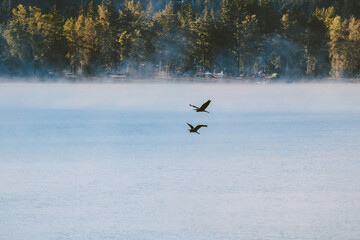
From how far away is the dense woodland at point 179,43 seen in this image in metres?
90.6

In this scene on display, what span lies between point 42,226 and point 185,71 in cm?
8648

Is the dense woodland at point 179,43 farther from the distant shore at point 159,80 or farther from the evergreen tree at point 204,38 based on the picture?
the distant shore at point 159,80

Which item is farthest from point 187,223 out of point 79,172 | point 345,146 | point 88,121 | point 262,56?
point 262,56

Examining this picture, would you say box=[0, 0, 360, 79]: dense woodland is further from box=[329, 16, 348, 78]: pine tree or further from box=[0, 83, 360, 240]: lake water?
box=[0, 83, 360, 240]: lake water

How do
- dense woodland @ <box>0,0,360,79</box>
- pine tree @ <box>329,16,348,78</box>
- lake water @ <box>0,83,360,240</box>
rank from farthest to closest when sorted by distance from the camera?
1. pine tree @ <box>329,16,348,78</box>
2. dense woodland @ <box>0,0,360,79</box>
3. lake water @ <box>0,83,360,240</box>

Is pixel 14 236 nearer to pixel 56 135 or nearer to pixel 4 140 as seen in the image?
pixel 4 140

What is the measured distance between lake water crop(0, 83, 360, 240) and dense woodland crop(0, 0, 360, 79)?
65629 mm

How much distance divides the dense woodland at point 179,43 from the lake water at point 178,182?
65629 millimetres

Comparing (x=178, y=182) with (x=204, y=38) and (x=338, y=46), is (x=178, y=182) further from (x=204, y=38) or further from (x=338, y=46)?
(x=338, y=46)

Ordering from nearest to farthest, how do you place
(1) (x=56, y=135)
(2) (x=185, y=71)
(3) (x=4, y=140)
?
1. (3) (x=4, y=140)
2. (1) (x=56, y=135)
3. (2) (x=185, y=71)

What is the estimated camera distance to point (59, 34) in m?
92.6

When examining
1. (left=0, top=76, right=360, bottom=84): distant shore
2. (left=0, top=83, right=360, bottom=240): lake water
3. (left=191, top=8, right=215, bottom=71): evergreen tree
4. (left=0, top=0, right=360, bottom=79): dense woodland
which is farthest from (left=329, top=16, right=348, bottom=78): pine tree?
(left=0, top=83, right=360, bottom=240): lake water

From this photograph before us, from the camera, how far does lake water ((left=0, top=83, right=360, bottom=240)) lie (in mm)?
11109

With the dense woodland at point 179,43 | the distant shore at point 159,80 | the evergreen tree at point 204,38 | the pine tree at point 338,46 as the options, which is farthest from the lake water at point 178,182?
the evergreen tree at point 204,38
